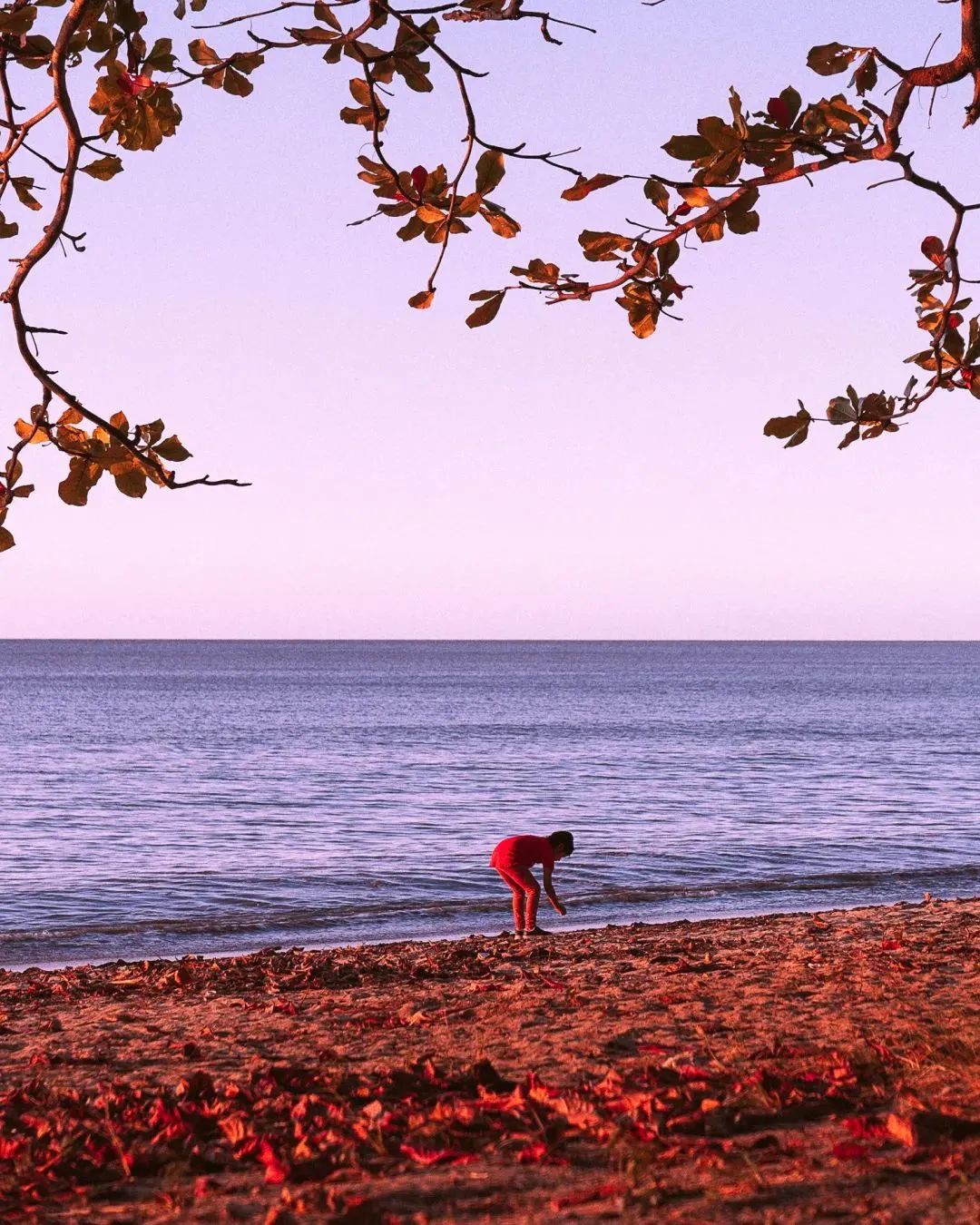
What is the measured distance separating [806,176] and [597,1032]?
5.12 m

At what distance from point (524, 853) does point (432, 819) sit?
1799 centimetres

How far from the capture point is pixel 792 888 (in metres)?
22.9

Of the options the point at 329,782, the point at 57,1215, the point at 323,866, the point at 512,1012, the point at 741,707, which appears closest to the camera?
the point at 57,1215

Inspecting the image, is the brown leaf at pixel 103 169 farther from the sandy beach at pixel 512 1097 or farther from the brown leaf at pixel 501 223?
the sandy beach at pixel 512 1097

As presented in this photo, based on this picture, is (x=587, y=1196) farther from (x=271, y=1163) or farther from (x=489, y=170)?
(x=489, y=170)

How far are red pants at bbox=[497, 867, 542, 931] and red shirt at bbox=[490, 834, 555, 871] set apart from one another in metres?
0.12

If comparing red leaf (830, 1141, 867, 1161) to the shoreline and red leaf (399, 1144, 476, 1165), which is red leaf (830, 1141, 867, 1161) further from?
the shoreline

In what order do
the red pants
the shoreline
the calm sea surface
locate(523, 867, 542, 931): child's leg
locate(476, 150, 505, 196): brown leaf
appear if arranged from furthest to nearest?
the calm sea surface → the shoreline → locate(523, 867, 542, 931): child's leg → the red pants → locate(476, 150, 505, 196): brown leaf

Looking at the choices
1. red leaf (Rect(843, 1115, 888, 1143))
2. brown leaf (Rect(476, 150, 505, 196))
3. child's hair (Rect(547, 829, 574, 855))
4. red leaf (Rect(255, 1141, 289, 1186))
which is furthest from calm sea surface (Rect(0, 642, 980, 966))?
brown leaf (Rect(476, 150, 505, 196))

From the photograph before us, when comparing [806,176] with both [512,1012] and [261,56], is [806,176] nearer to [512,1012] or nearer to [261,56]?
[261,56]

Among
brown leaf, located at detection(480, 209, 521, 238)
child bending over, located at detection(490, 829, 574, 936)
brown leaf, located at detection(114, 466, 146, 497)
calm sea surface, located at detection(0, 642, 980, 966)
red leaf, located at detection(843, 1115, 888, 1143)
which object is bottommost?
calm sea surface, located at detection(0, 642, 980, 966)

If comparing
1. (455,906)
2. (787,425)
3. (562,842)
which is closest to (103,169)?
(787,425)

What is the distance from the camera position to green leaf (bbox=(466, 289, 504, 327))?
559 centimetres

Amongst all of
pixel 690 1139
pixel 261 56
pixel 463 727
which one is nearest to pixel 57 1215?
pixel 690 1139
